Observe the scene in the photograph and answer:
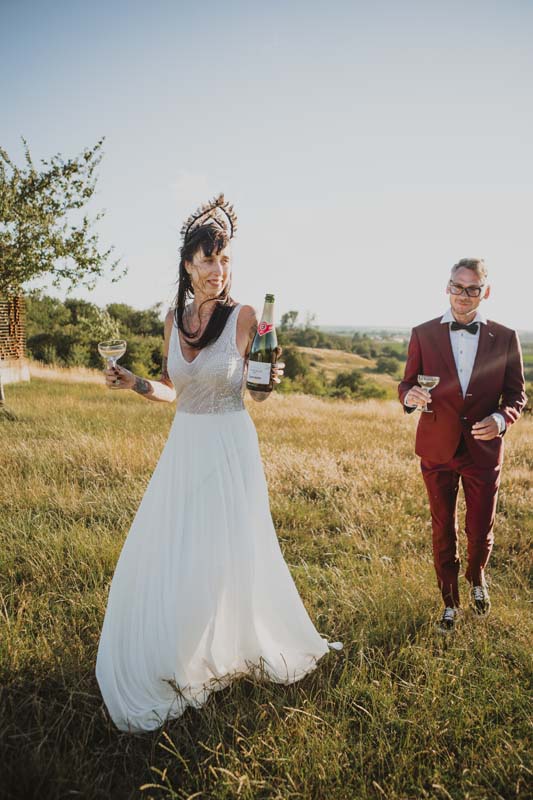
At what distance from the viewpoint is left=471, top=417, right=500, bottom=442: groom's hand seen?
11.9 ft

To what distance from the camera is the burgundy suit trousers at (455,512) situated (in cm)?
387

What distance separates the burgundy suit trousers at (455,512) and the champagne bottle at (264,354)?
1.73 meters

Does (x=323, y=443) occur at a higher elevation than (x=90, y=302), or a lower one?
lower

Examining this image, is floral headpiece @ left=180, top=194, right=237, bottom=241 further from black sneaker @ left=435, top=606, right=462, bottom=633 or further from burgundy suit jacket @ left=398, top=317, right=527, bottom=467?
black sneaker @ left=435, top=606, right=462, bottom=633

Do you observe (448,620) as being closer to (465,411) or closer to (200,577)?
(465,411)

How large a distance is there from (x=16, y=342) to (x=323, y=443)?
16553mm

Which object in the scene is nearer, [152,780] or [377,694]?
[152,780]

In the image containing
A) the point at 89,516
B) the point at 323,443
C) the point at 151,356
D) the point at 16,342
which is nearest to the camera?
the point at 89,516

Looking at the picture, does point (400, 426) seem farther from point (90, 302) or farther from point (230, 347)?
point (90, 302)

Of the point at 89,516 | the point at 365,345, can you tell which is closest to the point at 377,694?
the point at 89,516

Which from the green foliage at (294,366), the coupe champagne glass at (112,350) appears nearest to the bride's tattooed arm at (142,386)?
the coupe champagne glass at (112,350)

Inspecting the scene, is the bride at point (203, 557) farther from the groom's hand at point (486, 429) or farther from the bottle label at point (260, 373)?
the groom's hand at point (486, 429)

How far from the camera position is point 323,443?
384 inches

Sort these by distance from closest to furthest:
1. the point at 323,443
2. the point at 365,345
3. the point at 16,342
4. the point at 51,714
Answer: the point at 51,714
the point at 323,443
the point at 16,342
the point at 365,345
